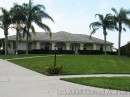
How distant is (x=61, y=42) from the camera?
205ft

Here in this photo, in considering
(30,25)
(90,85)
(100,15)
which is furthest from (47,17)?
(90,85)

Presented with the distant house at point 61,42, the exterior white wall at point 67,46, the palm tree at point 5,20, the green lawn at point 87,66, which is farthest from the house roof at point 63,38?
the green lawn at point 87,66

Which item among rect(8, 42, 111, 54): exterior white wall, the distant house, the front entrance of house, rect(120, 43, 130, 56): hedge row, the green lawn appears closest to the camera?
the green lawn

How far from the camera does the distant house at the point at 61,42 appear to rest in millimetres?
61500

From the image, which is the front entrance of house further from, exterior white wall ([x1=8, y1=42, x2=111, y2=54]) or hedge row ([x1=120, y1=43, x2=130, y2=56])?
hedge row ([x1=120, y1=43, x2=130, y2=56])

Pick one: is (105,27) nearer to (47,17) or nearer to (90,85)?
(47,17)

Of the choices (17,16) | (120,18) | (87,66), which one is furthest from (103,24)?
(87,66)

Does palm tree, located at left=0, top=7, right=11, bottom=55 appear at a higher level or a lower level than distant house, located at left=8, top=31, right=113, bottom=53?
higher

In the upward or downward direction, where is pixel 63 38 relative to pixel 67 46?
upward

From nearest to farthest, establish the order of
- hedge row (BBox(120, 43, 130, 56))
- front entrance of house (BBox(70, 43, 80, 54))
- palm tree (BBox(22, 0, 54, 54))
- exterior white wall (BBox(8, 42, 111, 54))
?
hedge row (BBox(120, 43, 130, 56))
palm tree (BBox(22, 0, 54, 54))
exterior white wall (BBox(8, 42, 111, 54))
front entrance of house (BBox(70, 43, 80, 54))

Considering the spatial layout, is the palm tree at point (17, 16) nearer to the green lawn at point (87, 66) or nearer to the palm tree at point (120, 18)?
the palm tree at point (120, 18)

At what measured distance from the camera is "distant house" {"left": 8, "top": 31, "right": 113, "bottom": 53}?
61.5 metres

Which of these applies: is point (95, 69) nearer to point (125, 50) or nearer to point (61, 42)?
point (125, 50)

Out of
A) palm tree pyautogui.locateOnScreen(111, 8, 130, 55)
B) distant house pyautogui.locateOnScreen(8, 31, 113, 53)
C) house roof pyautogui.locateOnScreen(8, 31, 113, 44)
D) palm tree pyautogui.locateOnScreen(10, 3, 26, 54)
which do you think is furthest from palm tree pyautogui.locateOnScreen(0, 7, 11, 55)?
palm tree pyautogui.locateOnScreen(111, 8, 130, 55)
